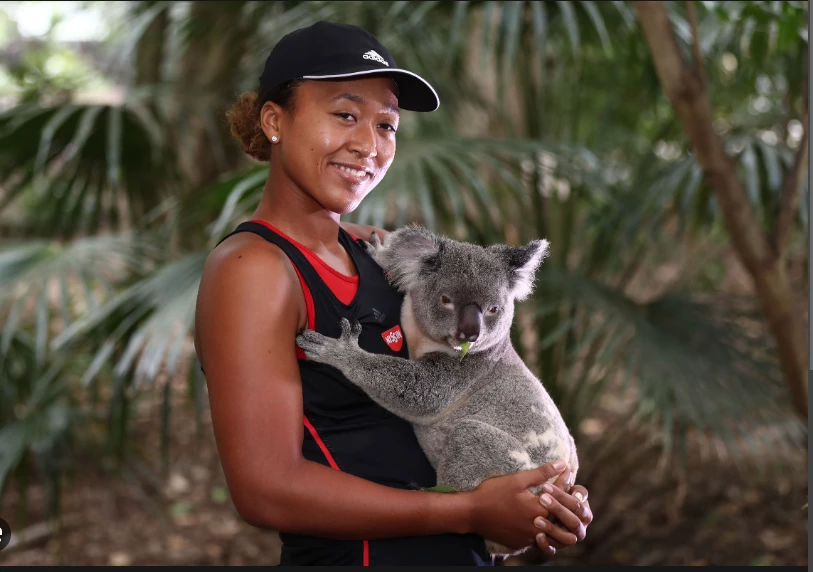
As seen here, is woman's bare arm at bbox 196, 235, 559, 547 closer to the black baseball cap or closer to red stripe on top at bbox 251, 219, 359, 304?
red stripe on top at bbox 251, 219, 359, 304

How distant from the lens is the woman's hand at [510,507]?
53.7 inches

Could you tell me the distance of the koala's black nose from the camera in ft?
4.56

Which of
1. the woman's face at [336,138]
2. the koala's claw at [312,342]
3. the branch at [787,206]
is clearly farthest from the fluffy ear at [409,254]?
the branch at [787,206]

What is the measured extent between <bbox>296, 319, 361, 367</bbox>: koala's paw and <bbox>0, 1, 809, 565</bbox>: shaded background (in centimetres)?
84

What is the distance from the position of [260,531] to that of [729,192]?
3311mm

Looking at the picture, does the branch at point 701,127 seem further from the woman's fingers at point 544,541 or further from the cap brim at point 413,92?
the woman's fingers at point 544,541

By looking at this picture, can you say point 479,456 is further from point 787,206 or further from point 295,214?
point 787,206

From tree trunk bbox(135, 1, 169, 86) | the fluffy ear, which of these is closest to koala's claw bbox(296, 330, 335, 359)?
the fluffy ear

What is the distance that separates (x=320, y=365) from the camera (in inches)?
56.4

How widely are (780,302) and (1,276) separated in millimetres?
2918

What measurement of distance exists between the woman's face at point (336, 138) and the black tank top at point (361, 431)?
5.1 inches

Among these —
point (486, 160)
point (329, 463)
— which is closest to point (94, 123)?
point (486, 160)

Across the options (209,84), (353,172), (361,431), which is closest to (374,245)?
(353,172)

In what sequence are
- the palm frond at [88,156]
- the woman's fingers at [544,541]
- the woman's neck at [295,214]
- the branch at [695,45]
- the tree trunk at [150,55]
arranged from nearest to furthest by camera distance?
the woman's fingers at [544,541] → the woman's neck at [295,214] → the branch at [695,45] → the palm frond at [88,156] → the tree trunk at [150,55]
